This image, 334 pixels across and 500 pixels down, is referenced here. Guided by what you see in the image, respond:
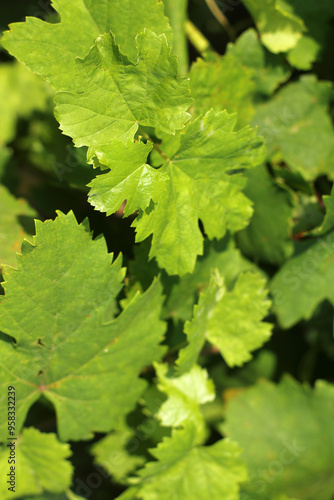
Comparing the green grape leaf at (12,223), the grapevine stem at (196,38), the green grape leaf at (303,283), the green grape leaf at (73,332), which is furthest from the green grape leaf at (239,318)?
the grapevine stem at (196,38)

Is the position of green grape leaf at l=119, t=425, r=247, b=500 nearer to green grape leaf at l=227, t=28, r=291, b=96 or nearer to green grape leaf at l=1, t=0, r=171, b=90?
green grape leaf at l=1, t=0, r=171, b=90

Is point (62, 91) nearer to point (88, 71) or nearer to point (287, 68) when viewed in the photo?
point (88, 71)

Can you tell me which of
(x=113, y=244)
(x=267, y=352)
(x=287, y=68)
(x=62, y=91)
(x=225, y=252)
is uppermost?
(x=62, y=91)

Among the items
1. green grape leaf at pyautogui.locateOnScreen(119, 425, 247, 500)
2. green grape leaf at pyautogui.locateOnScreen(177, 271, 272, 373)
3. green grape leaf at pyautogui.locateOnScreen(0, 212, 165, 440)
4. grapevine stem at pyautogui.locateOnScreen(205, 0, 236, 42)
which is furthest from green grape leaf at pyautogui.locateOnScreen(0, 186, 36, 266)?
grapevine stem at pyautogui.locateOnScreen(205, 0, 236, 42)

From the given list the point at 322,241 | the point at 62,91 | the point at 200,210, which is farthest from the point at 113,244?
the point at 322,241

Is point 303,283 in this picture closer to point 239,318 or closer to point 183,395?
point 239,318
